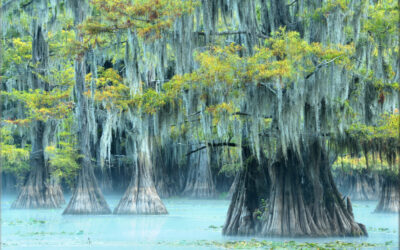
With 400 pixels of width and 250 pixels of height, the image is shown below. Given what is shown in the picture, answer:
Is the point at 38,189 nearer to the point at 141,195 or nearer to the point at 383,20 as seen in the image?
the point at 141,195

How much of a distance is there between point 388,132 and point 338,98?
1.60m

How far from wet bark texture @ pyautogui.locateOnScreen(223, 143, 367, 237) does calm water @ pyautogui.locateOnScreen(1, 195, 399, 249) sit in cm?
40

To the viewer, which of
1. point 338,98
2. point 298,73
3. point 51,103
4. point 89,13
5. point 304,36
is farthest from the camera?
point 51,103

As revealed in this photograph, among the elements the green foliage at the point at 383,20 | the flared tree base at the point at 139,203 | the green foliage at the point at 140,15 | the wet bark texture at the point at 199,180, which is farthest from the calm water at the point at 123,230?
the wet bark texture at the point at 199,180

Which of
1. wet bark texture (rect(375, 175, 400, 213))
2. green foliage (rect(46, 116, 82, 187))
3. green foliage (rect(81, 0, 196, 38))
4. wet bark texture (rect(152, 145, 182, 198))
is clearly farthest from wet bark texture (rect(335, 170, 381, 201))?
green foliage (rect(81, 0, 196, 38))

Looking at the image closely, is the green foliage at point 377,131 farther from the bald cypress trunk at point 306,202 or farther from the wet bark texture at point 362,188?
the wet bark texture at point 362,188

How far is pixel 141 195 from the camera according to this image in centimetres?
2316

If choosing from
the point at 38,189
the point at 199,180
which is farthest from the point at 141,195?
the point at 199,180

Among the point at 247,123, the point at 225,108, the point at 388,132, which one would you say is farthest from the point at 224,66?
the point at 388,132

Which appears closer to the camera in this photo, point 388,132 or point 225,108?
point 225,108

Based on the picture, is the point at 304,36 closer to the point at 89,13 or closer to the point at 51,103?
the point at 89,13

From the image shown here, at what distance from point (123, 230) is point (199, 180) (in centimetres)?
1812

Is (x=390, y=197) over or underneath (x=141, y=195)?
underneath

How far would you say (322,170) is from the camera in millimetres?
14859
